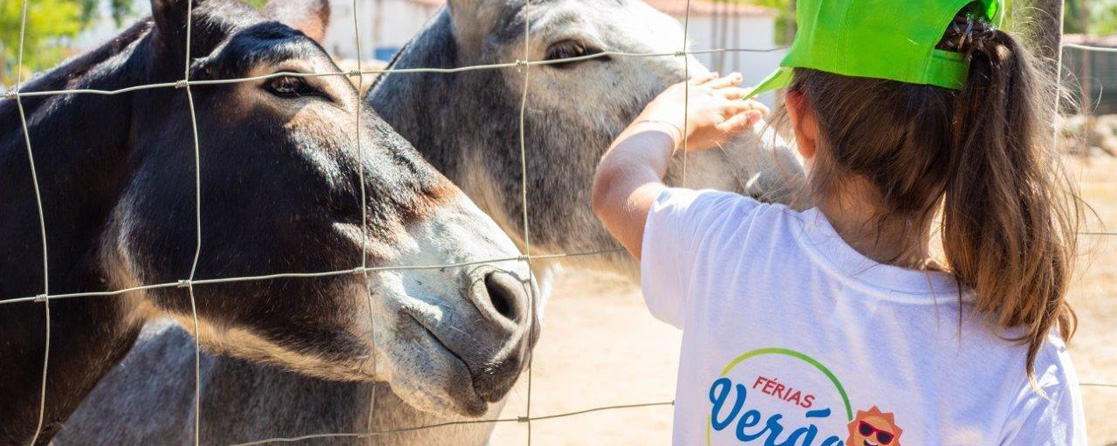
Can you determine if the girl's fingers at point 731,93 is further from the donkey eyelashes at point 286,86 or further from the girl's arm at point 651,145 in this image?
the donkey eyelashes at point 286,86

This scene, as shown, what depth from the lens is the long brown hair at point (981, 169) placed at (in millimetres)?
1404

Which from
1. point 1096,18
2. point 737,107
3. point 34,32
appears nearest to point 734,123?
point 737,107

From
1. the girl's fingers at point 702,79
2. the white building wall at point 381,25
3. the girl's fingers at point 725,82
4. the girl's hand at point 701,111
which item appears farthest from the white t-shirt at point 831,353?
the white building wall at point 381,25

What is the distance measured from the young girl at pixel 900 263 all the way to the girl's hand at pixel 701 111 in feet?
1.54

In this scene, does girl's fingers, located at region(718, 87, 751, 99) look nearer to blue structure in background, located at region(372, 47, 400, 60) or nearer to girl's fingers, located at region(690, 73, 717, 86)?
girl's fingers, located at region(690, 73, 717, 86)

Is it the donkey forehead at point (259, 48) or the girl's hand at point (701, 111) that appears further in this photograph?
the donkey forehead at point (259, 48)

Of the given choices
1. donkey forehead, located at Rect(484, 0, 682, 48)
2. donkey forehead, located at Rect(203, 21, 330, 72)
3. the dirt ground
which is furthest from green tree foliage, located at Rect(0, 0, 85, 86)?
donkey forehead, located at Rect(203, 21, 330, 72)

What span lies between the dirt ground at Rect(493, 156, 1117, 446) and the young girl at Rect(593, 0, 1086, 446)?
2.68m

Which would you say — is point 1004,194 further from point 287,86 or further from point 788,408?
point 287,86

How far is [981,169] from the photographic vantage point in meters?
1.40

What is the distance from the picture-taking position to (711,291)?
158 cm

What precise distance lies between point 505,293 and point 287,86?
0.65 metres

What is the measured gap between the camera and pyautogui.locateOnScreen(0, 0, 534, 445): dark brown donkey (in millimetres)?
2135

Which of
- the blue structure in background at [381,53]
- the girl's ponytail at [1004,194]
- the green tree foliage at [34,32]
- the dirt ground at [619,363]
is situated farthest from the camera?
the blue structure in background at [381,53]
